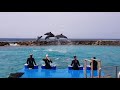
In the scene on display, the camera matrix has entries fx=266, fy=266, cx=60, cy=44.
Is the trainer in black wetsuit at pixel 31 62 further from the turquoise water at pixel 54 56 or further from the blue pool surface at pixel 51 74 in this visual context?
the turquoise water at pixel 54 56

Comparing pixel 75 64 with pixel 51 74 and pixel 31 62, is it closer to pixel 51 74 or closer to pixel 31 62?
pixel 51 74

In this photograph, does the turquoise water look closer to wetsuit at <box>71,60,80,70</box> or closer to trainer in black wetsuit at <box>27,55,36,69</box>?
trainer in black wetsuit at <box>27,55,36,69</box>

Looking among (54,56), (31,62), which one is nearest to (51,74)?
(31,62)

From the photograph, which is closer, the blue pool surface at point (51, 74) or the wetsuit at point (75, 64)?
the blue pool surface at point (51, 74)

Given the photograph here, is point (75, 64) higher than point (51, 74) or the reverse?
higher

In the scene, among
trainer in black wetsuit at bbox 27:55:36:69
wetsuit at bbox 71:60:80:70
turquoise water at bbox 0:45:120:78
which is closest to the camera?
trainer in black wetsuit at bbox 27:55:36:69

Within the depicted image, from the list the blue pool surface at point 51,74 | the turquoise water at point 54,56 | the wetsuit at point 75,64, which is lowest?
the turquoise water at point 54,56

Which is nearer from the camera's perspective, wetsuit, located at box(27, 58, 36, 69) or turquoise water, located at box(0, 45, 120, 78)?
wetsuit, located at box(27, 58, 36, 69)

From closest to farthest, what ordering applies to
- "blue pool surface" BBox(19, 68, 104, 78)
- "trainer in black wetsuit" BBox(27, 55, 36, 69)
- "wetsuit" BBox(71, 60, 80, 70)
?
"blue pool surface" BBox(19, 68, 104, 78) < "trainer in black wetsuit" BBox(27, 55, 36, 69) < "wetsuit" BBox(71, 60, 80, 70)

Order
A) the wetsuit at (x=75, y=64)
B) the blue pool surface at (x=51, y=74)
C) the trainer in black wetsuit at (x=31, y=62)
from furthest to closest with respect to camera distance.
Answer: the wetsuit at (x=75, y=64)
the trainer in black wetsuit at (x=31, y=62)
the blue pool surface at (x=51, y=74)

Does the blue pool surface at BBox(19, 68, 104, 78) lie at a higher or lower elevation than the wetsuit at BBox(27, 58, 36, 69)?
lower

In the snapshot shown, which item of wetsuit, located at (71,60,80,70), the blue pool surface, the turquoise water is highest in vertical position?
wetsuit, located at (71,60,80,70)

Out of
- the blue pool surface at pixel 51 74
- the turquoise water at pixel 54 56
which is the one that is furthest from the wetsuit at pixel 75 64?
the turquoise water at pixel 54 56

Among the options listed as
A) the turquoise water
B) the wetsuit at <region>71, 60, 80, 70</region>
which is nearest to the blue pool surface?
the wetsuit at <region>71, 60, 80, 70</region>
